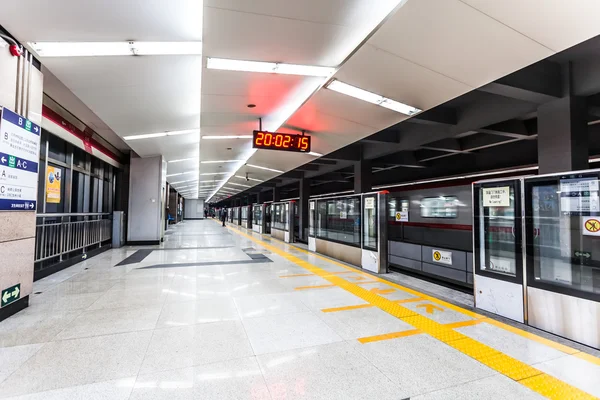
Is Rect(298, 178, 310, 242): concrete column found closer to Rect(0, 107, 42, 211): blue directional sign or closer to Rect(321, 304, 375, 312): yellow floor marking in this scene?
Rect(321, 304, 375, 312): yellow floor marking

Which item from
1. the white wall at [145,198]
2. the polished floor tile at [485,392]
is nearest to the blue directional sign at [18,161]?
the polished floor tile at [485,392]

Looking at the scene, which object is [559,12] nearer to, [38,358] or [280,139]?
[280,139]

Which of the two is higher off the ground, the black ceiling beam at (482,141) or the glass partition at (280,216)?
the black ceiling beam at (482,141)

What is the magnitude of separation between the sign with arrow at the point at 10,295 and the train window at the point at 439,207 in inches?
331

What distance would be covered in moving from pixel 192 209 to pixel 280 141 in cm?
4021

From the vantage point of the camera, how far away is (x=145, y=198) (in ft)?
34.0

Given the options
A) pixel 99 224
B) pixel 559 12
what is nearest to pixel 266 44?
pixel 559 12

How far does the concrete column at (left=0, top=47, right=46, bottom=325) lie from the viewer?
3.25m

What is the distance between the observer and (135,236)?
10227mm

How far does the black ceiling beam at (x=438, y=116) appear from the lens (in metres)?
5.16

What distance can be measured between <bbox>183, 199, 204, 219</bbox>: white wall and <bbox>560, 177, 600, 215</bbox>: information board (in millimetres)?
43939

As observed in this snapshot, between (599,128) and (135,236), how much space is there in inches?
519

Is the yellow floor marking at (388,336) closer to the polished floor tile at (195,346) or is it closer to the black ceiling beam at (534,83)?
the polished floor tile at (195,346)

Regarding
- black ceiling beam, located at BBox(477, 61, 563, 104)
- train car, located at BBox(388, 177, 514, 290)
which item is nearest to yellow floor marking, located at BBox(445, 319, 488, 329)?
train car, located at BBox(388, 177, 514, 290)
